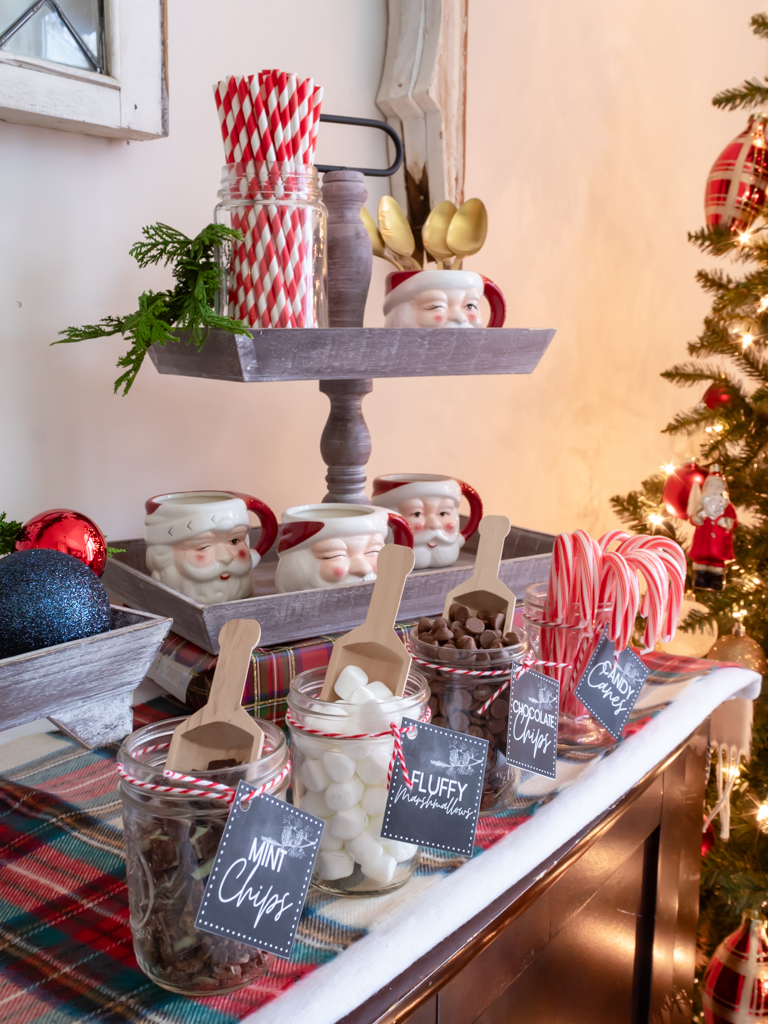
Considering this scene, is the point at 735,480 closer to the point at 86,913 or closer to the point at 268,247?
the point at 268,247

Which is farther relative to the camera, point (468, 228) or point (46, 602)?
point (468, 228)

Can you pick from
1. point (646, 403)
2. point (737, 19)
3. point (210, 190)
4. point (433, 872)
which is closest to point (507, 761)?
point (433, 872)

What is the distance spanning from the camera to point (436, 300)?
953 mm

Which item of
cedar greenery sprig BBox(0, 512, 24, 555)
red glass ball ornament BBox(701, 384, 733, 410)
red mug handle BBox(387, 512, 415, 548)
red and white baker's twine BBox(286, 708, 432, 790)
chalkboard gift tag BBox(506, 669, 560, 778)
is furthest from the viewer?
red glass ball ornament BBox(701, 384, 733, 410)

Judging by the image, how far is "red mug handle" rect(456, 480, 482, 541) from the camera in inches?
43.3

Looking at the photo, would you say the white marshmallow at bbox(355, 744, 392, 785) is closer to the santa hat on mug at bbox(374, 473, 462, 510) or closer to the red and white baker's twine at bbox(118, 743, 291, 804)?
the red and white baker's twine at bbox(118, 743, 291, 804)

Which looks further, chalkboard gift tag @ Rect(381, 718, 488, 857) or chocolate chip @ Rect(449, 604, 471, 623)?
chocolate chip @ Rect(449, 604, 471, 623)

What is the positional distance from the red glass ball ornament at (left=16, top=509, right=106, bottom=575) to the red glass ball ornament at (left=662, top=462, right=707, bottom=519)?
1172mm

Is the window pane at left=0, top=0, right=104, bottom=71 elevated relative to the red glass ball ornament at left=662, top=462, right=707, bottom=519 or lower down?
elevated

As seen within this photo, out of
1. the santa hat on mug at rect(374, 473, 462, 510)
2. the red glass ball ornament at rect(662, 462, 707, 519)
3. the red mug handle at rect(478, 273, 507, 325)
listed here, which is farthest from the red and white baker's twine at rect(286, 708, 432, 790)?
the red glass ball ornament at rect(662, 462, 707, 519)

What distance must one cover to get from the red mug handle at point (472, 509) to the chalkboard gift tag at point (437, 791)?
532 mm

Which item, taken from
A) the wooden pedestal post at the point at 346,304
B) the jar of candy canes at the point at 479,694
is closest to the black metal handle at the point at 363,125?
the wooden pedestal post at the point at 346,304

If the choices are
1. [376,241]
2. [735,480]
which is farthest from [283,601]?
[735,480]

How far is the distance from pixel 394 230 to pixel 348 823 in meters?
0.78
